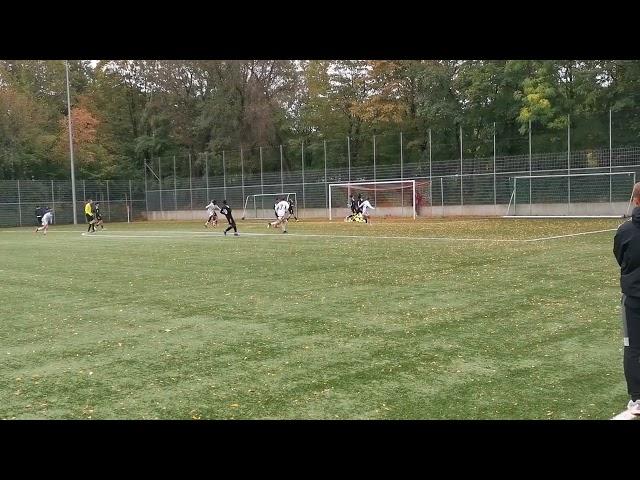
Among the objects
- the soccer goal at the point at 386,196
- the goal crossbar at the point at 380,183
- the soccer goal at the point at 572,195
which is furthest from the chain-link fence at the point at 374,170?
the goal crossbar at the point at 380,183

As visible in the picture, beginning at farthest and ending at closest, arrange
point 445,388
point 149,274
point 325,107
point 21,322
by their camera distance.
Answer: point 325,107, point 149,274, point 21,322, point 445,388

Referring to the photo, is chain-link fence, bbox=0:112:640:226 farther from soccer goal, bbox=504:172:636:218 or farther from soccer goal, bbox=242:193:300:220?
soccer goal, bbox=242:193:300:220

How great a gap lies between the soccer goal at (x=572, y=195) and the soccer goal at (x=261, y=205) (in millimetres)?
16874

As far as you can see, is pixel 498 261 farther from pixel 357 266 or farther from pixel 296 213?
pixel 296 213

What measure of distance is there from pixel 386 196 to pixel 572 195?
12783mm

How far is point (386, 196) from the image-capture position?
140ft

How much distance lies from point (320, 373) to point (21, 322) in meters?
5.12

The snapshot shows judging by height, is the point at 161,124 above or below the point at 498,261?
above

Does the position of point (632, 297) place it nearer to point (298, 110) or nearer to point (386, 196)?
point (386, 196)

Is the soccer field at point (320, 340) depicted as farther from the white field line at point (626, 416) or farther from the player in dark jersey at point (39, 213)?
the player in dark jersey at point (39, 213)

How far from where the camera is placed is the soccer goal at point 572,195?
31984 mm

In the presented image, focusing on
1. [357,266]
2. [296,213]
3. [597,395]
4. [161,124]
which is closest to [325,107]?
[296,213]

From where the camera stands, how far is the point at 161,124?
5941 centimetres
